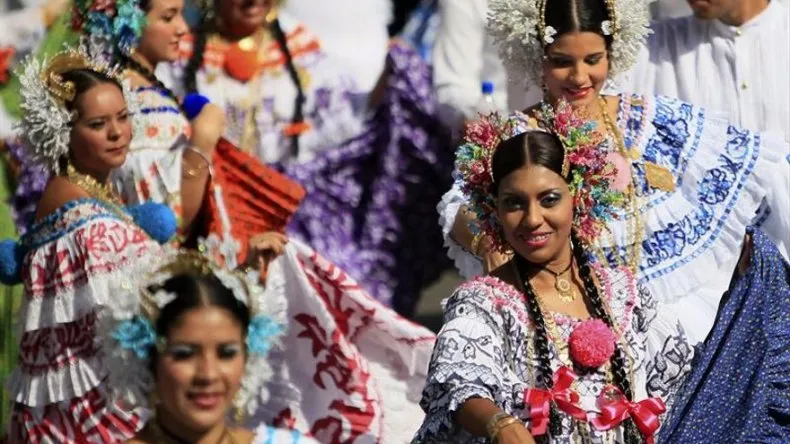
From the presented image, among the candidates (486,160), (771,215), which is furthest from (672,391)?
(771,215)

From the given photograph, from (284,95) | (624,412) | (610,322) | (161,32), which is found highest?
(161,32)

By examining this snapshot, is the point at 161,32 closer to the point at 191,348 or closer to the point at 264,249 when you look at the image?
the point at 264,249

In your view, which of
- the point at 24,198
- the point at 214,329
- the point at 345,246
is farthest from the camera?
the point at 345,246

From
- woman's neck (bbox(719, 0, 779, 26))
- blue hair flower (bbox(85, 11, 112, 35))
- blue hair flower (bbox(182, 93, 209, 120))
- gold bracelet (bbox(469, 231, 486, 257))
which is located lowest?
gold bracelet (bbox(469, 231, 486, 257))

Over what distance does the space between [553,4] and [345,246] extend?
2988 mm

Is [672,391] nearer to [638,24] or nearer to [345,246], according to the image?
[638,24]

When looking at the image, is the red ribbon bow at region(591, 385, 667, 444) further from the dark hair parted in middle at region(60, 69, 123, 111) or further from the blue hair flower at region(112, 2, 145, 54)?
the blue hair flower at region(112, 2, 145, 54)

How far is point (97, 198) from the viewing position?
7.30m

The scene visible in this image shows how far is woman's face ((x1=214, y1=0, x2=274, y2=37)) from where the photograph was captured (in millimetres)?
9539

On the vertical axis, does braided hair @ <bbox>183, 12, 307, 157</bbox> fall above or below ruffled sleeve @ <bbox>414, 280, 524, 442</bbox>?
above

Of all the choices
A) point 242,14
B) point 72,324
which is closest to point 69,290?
point 72,324

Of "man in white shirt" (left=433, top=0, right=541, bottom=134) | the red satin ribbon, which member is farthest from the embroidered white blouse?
the red satin ribbon

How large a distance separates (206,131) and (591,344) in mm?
2833

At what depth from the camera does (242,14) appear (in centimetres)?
956
